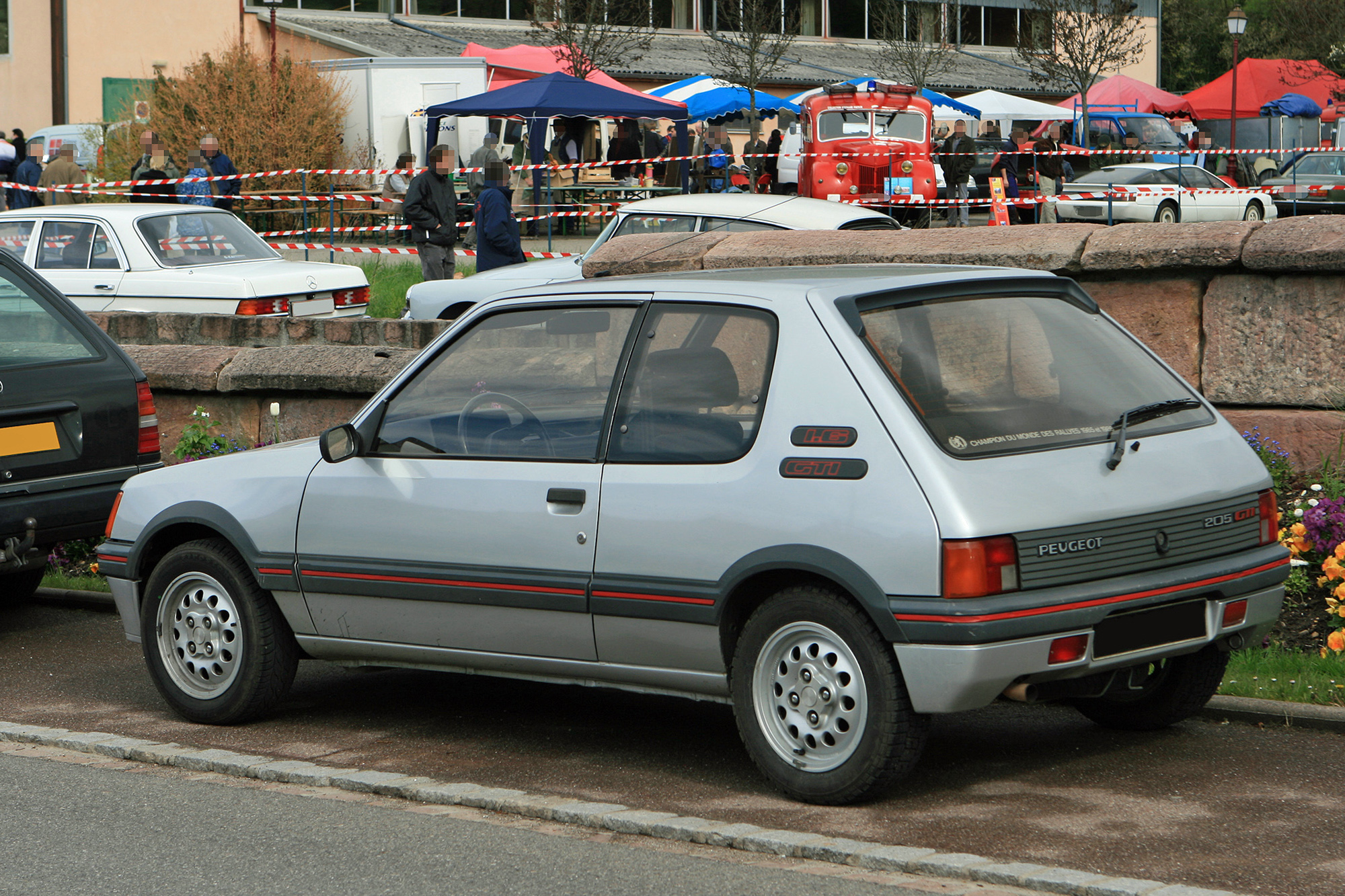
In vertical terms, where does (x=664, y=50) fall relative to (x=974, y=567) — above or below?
above

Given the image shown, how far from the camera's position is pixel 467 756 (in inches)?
228

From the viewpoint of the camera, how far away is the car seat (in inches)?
202

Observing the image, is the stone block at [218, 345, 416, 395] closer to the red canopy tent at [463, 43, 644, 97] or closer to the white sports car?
the white sports car

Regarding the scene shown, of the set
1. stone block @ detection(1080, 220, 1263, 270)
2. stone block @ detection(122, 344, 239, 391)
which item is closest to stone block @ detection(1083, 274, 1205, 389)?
stone block @ detection(1080, 220, 1263, 270)

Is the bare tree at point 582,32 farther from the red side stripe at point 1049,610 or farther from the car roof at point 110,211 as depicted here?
the red side stripe at point 1049,610

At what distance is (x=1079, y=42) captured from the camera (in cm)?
3794

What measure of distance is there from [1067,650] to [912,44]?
42147 millimetres

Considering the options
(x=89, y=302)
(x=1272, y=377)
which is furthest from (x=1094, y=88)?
(x=1272, y=377)

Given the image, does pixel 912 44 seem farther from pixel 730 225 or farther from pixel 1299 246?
pixel 1299 246

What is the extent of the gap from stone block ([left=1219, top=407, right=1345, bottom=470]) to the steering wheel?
385 cm

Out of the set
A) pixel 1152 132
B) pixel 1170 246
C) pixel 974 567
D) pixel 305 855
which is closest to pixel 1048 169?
pixel 1152 132

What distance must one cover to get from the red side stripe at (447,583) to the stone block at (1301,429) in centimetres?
397

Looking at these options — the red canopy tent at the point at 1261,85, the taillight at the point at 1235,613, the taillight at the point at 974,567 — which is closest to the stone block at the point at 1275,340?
Result: the taillight at the point at 1235,613

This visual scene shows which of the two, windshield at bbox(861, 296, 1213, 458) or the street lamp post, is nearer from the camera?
windshield at bbox(861, 296, 1213, 458)
